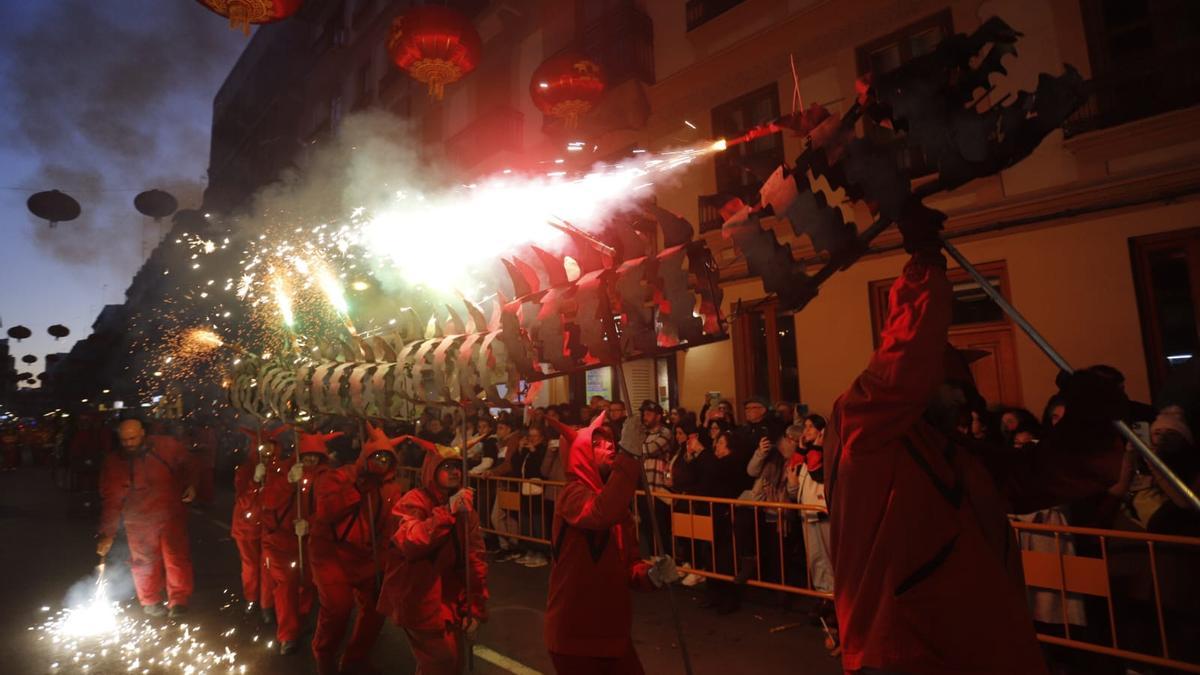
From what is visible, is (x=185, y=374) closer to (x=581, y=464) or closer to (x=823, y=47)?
(x=581, y=464)

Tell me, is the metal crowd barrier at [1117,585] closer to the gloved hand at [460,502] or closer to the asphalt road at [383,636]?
the asphalt road at [383,636]

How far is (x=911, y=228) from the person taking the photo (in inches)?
75.6

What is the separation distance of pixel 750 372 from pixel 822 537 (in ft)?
15.9

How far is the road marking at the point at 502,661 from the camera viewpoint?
4.97 m

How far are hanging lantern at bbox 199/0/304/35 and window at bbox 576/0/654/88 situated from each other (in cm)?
701

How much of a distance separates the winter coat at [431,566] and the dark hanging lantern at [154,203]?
1016 centimetres

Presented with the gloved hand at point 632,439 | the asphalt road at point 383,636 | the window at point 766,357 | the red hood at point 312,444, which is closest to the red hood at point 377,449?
the red hood at point 312,444

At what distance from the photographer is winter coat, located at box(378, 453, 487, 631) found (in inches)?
161

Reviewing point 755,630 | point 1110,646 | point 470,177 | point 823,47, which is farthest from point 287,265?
point 1110,646

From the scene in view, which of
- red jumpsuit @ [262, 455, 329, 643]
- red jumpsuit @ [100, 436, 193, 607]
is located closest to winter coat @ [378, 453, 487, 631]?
red jumpsuit @ [262, 455, 329, 643]

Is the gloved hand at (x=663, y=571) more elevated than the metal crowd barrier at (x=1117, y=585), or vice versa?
the gloved hand at (x=663, y=571)

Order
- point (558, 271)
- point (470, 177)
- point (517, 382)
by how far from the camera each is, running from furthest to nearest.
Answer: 1. point (470, 177)
2. point (517, 382)
3. point (558, 271)

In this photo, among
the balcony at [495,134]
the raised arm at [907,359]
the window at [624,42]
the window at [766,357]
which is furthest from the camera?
the balcony at [495,134]

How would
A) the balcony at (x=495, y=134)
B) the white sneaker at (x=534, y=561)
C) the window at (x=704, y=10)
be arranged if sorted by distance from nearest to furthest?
the white sneaker at (x=534, y=561) < the window at (x=704, y=10) < the balcony at (x=495, y=134)
